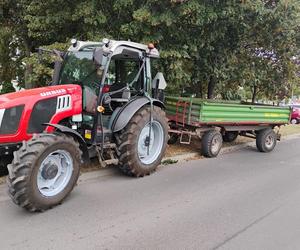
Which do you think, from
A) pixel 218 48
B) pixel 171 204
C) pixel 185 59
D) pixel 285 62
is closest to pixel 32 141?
pixel 171 204

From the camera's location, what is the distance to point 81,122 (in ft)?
19.5

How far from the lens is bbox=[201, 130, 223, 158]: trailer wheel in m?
8.92

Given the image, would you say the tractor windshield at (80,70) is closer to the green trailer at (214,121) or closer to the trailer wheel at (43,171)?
the trailer wheel at (43,171)

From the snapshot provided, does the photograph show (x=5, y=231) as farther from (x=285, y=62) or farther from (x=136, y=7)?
(x=285, y=62)

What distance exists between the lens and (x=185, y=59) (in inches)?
380

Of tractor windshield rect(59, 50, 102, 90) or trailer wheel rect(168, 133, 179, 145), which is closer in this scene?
tractor windshield rect(59, 50, 102, 90)

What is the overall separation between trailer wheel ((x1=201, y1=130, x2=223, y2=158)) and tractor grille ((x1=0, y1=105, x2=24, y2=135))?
5.07m

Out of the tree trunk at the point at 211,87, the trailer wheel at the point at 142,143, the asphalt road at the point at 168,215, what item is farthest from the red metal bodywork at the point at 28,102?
the tree trunk at the point at 211,87

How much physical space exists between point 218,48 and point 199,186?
18.2ft

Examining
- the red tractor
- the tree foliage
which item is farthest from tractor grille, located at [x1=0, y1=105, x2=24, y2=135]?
the tree foliage

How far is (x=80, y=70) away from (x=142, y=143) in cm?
174

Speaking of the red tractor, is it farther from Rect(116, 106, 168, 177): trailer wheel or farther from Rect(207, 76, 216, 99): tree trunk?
Rect(207, 76, 216, 99): tree trunk

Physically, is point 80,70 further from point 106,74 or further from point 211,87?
point 211,87

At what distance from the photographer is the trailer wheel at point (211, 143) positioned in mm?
8922
